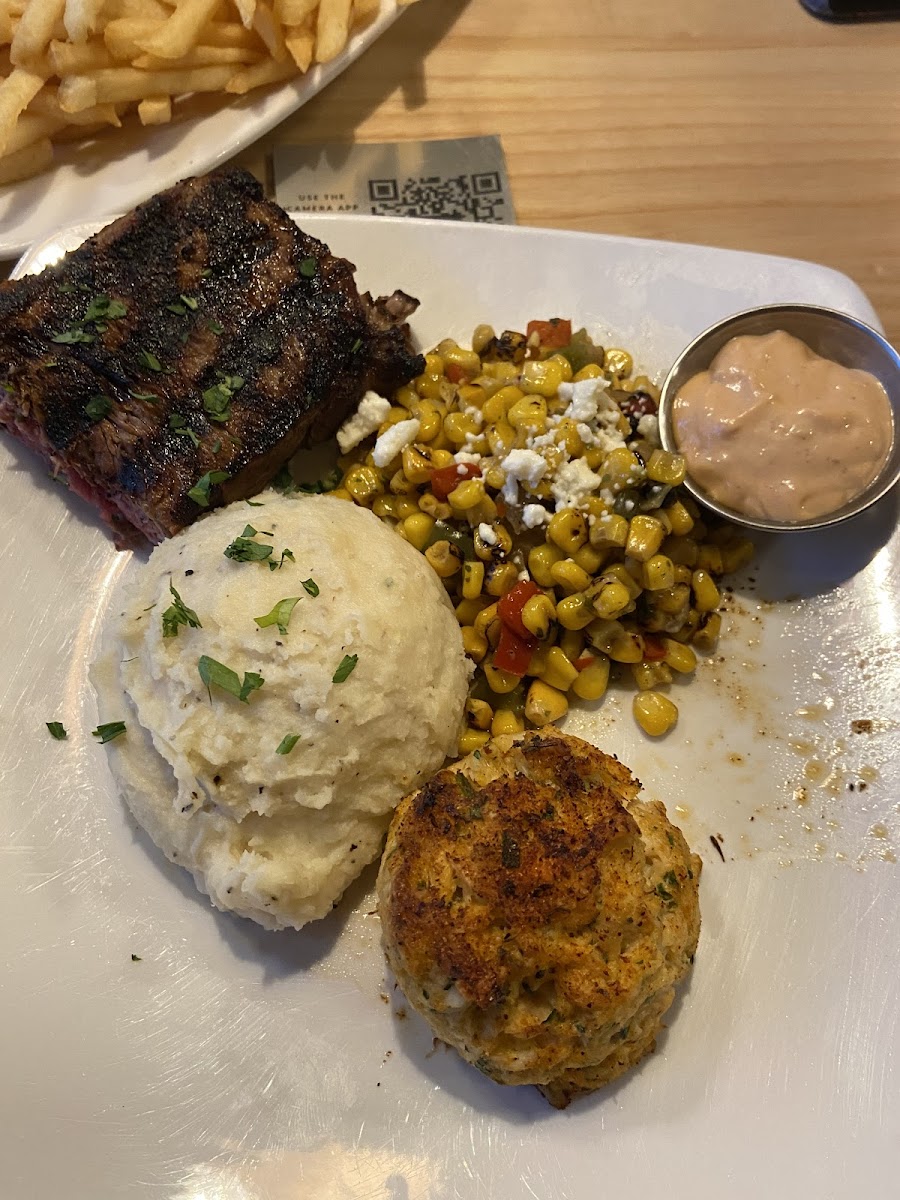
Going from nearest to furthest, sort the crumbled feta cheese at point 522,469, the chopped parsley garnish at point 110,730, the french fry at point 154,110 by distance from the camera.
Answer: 1. the chopped parsley garnish at point 110,730
2. the crumbled feta cheese at point 522,469
3. the french fry at point 154,110

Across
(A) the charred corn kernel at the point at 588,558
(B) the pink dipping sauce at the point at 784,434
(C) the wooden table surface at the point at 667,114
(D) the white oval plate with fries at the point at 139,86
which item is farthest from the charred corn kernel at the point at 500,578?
(D) the white oval plate with fries at the point at 139,86

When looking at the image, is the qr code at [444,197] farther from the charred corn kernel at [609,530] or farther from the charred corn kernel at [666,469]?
the charred corn kernel at [609,530]

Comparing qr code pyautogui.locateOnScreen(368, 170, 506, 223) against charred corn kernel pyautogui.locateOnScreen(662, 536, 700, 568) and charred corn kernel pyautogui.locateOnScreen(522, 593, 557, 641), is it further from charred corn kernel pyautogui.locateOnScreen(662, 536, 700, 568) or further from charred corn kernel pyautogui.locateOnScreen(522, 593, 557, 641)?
charred corn kernel pyautogui.locateOnScreen(522, 593, 557, 641)

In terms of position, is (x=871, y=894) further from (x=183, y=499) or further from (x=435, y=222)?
(x=435, y=222)

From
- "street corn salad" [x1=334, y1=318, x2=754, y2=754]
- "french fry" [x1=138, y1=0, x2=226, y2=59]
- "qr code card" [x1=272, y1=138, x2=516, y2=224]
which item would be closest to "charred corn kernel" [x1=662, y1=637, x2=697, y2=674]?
"street corn salad" [x1=334, y1=318, x2=754, y2=754]

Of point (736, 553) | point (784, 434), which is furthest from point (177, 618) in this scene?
point (784, 434)

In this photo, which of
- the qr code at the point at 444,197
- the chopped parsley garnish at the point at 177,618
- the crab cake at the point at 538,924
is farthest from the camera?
the qr code at the point at 444,197

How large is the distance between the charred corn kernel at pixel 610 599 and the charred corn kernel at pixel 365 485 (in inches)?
36.8

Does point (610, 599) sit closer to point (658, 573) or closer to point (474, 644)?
point (658, 573)

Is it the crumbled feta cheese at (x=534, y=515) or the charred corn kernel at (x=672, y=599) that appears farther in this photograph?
the charred corn kernel at (x=672, y=599)

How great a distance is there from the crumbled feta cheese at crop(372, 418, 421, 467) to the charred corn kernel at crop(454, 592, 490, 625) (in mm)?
617

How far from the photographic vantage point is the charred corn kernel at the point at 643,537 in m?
3.04

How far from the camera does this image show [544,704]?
315cm

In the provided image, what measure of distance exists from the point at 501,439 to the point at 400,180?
1935 mm
